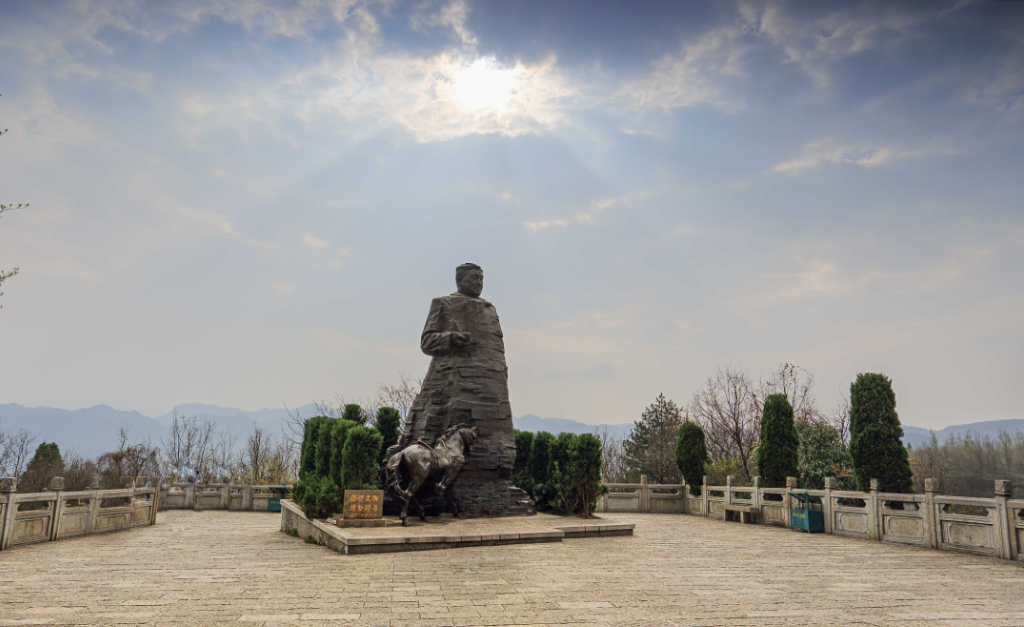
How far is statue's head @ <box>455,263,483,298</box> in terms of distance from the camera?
15.4 metres

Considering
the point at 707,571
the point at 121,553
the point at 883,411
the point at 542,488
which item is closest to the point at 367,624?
the point at 707,571

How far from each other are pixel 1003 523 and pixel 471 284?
11.6 m

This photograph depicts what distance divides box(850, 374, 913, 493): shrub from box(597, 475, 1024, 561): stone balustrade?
65 centimetres

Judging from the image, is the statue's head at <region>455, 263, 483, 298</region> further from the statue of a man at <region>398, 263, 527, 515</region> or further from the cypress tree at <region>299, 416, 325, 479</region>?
the cypress tree at <region>299, 416, 325, 479</region>

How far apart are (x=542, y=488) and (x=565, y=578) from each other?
8378 millimetres

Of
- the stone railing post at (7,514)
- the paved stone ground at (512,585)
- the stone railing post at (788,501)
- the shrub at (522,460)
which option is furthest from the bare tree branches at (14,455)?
the stone railing post at (788,501)

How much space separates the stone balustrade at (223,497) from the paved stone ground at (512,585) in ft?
32.5

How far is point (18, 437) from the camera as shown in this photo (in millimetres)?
39156

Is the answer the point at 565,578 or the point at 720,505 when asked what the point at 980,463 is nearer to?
the point at 720,505

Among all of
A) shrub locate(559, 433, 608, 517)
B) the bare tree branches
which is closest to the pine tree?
shrub locate(559, 433, 608, 517)

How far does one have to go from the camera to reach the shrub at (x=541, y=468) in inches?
626

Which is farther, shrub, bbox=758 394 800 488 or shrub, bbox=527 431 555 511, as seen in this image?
shrub, bbox=758 394 800 488

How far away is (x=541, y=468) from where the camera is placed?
649 inches

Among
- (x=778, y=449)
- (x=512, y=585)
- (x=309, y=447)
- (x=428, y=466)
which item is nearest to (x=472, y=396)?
(x=428, y=466)
